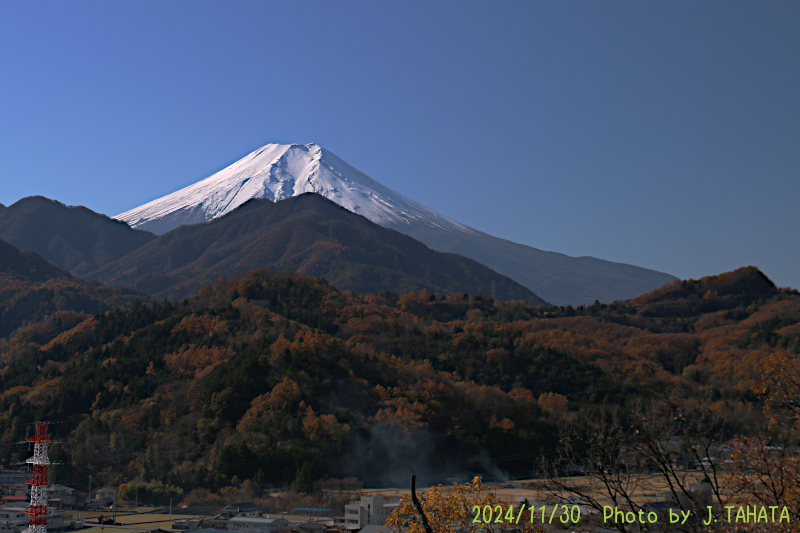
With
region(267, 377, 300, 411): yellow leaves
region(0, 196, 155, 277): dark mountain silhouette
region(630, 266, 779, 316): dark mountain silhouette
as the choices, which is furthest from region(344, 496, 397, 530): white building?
region(0, 196, 155, 277): dark mountain silhouette

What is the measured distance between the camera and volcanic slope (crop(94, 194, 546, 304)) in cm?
14975

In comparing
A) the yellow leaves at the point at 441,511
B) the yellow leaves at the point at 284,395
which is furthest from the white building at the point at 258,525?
the yellow leaves at the point at 441,511

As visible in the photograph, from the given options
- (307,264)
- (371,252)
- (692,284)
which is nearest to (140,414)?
(692,284)

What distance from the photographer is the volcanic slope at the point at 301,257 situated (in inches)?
5896

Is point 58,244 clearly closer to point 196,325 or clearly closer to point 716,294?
point 196,325

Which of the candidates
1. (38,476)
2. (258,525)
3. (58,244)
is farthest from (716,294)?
(58,244)

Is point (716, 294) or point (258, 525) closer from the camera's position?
point (258, 525)

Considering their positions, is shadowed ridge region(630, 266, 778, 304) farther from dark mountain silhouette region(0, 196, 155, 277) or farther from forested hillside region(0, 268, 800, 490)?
dark mountain silhouette region(0, 196, 155, 277)

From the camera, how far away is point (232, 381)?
174 ft

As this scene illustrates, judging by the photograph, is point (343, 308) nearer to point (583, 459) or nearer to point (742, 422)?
point (742, 422)

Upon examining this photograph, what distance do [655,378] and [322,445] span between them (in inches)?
1413

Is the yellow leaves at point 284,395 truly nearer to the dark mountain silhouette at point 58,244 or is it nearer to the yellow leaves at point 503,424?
the yellow leaves at point 503,424

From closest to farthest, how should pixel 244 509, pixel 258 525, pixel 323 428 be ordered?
pixel 258 525 → pixel 244 509 → pixel 323 428

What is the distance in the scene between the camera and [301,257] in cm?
15688
